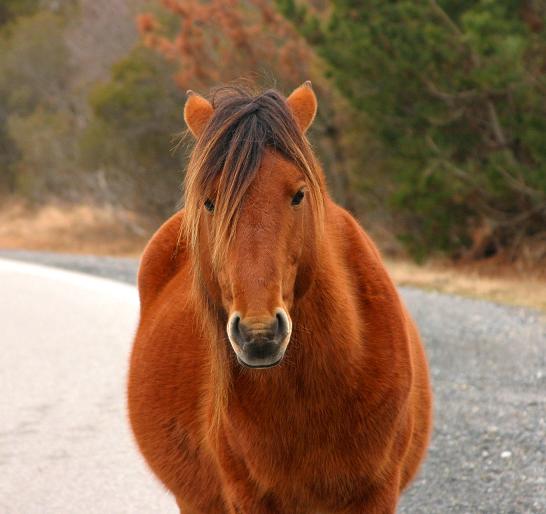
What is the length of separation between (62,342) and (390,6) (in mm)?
7905

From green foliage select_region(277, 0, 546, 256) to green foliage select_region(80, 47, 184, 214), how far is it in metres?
9.58

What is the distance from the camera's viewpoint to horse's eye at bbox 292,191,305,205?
2.82m

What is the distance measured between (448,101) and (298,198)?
44.9 feet

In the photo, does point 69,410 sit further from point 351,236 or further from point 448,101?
point 448,101

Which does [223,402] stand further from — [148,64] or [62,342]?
[148,64]

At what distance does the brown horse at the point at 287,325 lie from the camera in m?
2.73

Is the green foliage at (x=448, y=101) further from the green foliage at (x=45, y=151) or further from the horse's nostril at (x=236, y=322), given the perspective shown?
Answer: the green foliage at (x=45, y=151)

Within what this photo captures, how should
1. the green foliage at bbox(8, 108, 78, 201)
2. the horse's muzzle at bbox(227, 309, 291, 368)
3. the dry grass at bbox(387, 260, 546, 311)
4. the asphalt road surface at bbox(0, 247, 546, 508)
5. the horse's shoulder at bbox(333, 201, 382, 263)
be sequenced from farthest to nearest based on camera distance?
1. the green foliage at bbox(8, 108, 78, 201)
2. the dry grass at bbox(387, 260, 546, 311)
3. the asphalt road surface at bbox(0, 247, 546, 508)
4. the horse's shoulder at bbox(333, 201, 382, 263)
5. the horse's muzzle at bbox(227, 309, 291, 368)

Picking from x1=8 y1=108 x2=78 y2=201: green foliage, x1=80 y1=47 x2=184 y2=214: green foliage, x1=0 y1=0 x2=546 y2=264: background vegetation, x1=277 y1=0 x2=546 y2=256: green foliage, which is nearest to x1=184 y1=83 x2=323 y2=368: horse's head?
x1=0 y1=0 x2=546 y2=264: background vegetation

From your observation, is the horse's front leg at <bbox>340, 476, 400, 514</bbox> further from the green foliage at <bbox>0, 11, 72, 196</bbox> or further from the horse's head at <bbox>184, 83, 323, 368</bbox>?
the green foliage at <bbox>0, 11, 72, 196</bbox>

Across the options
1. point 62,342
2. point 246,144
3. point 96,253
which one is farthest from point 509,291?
point 96,253

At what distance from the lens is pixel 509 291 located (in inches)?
534

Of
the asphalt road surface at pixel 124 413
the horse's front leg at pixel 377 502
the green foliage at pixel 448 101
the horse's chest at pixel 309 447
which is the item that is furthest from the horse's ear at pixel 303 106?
the green foliage at pixel 448 101

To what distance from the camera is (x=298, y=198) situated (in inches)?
112
